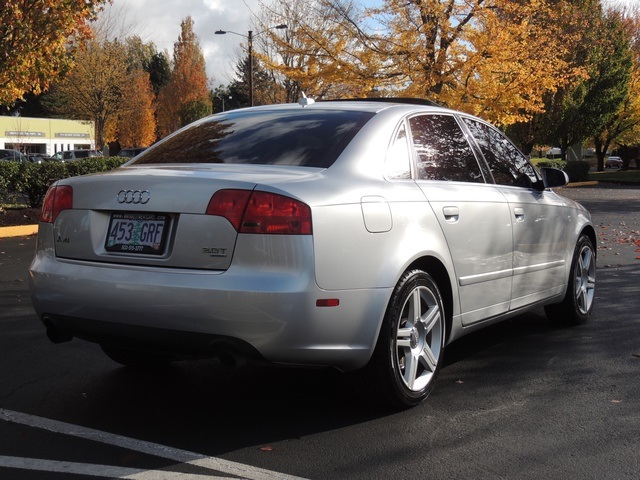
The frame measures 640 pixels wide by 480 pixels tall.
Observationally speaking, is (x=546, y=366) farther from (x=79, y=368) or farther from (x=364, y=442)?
(x=79, y=368)

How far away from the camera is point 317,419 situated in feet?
13.6

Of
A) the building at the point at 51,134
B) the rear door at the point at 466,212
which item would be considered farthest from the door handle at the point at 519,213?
the building at the point at 51,134

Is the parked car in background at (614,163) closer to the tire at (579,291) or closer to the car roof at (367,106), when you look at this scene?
the tire at (579,291)

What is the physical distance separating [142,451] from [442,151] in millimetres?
2620

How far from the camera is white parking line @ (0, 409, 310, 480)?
11.0 ft

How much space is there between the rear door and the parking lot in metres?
0.55

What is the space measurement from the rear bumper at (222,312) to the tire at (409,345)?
14cm

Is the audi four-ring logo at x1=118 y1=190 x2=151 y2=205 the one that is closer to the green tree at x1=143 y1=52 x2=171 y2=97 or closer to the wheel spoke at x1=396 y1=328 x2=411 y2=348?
the wheel spoke at x1=396 y1=328 x2=411 y2=348

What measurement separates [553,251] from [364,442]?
9.29 feet

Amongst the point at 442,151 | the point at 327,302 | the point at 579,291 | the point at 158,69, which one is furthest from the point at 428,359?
the point at 158,69

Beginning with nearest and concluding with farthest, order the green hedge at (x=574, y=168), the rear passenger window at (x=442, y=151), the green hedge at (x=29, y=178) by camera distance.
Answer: the rear passenger window at (x=442, y=151)
the green hedge at (x=29, y=178)
the green hedge at (x=574, y=168)

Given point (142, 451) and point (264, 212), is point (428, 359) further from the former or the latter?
point (142, 451)

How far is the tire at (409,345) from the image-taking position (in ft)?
13.3

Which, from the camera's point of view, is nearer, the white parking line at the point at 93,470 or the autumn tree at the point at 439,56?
the white parking line at the point at 93,470
